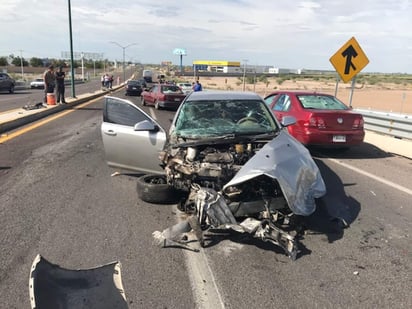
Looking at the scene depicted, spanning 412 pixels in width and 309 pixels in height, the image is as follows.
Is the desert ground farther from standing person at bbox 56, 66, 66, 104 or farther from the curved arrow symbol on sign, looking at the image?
standing person at bbox 56, 66, 66, 104

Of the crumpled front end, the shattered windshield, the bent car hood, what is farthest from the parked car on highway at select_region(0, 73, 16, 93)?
the bent car hood

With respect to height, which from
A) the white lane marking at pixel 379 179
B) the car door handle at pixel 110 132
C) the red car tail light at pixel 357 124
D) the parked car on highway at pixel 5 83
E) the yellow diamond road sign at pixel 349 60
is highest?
the yellow diamond road sign at pixel 349 60

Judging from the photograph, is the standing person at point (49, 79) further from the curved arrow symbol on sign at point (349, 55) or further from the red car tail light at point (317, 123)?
the red car tail light at point (317, 123)

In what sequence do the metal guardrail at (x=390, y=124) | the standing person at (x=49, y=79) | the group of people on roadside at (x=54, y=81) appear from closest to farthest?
1. the metal guardrail at (x=390, y=124)
2. the standing person at (x=49, y=79)
3. the group of people on roadside at (x=54, y=81)

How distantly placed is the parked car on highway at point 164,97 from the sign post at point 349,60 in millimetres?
9734

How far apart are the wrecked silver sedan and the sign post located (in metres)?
8.92

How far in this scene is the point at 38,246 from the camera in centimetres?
427

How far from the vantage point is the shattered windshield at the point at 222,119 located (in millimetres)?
5918

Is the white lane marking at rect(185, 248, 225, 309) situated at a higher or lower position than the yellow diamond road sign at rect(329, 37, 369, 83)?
lower

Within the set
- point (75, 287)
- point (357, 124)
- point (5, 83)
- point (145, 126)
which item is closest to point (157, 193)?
point (145, 126)

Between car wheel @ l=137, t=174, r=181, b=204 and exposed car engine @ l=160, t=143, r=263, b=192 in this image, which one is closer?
exposed car engine @ l=160, t=143, r=263, b=192

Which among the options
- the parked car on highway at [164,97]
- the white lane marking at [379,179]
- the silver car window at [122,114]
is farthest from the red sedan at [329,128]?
the parked car on highway at [164,97]

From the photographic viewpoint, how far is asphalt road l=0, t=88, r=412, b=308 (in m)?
3.42

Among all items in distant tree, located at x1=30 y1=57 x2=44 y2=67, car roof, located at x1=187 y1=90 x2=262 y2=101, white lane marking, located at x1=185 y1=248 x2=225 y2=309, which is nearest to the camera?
white lane marking, located at x1=185 y1=248 x2=225 y2=309
